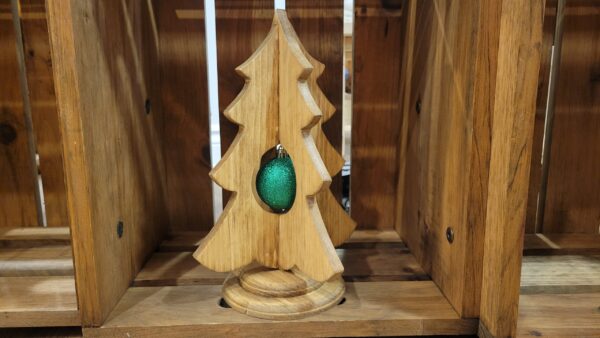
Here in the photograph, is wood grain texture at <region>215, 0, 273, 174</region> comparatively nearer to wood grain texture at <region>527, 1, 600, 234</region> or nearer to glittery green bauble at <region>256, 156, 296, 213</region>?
glittery green bauble at <region>256, 156, 296, 213</region>

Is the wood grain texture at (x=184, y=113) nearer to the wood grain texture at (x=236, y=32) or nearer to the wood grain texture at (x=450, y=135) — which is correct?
the wood grain texture at (x=236, y=32)

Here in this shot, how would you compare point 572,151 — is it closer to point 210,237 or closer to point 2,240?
point 210,237

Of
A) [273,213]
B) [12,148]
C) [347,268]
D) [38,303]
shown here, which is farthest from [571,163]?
[12,148]

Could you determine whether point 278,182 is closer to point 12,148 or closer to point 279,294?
point 279,294

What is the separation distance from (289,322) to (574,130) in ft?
2.13

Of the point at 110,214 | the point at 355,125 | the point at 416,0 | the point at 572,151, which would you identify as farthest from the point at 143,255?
the point at 572,151

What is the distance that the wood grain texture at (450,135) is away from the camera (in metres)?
0.65

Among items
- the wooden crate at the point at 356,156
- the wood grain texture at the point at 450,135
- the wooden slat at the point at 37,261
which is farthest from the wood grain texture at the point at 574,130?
the wooden slat at the point at 37,261

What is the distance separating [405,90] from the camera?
95 cm

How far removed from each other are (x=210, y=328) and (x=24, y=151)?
57 centimetres

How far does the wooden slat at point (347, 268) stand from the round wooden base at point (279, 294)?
0.26 ft

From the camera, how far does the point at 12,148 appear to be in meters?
1.01

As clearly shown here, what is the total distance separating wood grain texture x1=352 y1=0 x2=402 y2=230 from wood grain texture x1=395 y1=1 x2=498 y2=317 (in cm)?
5

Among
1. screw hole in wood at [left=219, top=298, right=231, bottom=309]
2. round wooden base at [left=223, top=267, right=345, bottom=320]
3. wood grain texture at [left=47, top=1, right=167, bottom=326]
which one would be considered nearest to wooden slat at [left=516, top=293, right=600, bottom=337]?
round wooden base at [left=223, top=267, right=345, bottom=320]
